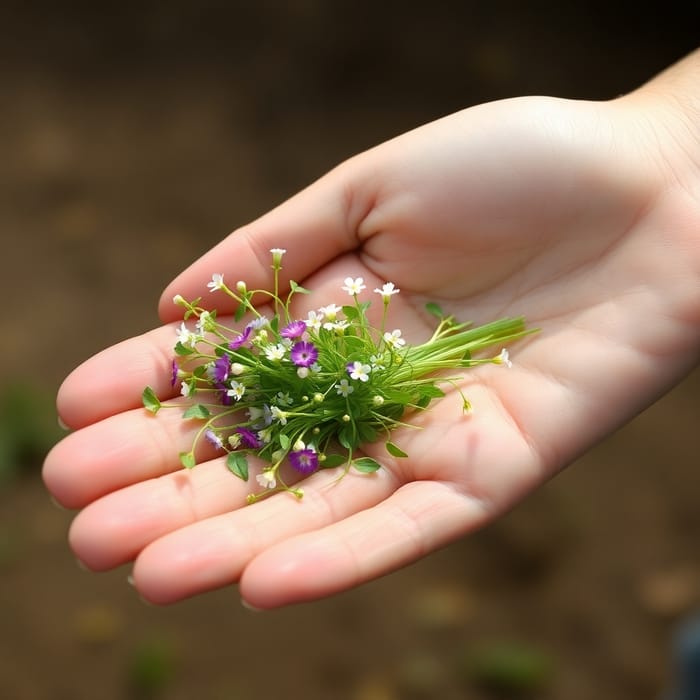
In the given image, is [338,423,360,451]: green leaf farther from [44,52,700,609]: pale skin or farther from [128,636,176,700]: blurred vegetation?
[128,636,176,700]: blurred vegetation

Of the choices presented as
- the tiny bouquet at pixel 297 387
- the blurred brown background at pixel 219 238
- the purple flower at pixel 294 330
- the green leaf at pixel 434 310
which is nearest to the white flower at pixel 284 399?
the tiny bouquet at pixel 297 387

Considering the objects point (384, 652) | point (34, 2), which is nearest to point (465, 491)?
point (384, 652)

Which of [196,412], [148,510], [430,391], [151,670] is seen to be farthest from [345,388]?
[151,670]

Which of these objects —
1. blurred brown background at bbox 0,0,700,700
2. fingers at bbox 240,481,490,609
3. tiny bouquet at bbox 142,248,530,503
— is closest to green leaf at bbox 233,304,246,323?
tiny bouquet at bbox 142,248,530,503

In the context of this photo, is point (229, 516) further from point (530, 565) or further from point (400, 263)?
point (530, 565)

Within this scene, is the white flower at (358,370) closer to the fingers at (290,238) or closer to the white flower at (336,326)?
the white flower at (336,326)

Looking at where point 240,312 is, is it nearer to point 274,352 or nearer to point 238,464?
point 274,352

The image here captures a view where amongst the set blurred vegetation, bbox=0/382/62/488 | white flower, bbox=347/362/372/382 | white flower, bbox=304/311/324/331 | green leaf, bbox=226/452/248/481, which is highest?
white flower, bbox=304/311/324/331
